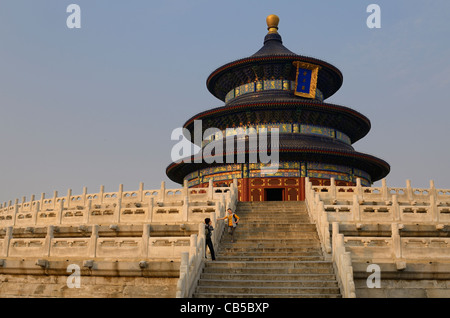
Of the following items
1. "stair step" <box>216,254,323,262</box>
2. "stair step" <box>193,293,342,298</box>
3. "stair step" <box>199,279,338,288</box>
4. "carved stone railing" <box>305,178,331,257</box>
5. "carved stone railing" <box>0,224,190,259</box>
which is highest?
"carved stone railing" <box>305,178,331,257</box>

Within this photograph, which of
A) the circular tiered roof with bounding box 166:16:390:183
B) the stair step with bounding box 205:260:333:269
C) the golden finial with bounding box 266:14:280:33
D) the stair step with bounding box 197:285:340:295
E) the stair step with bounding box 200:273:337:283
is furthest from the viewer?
the golden finial with bounding box 266:14:280:33

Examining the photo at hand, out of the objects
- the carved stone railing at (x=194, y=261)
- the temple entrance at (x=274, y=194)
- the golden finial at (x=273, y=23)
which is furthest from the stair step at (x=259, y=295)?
the golden finial at (x=273, y=23)

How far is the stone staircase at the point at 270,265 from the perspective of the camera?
11.7m

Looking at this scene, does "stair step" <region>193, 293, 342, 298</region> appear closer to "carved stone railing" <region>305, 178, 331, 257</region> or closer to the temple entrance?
"carved stone railing" <region>305, 178, 331, 257</region>

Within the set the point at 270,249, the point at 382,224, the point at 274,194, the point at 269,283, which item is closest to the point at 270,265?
the point at 269,283

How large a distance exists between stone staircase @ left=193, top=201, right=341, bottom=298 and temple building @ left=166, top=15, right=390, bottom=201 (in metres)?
14.1

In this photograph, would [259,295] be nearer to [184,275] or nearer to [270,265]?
[184,275]

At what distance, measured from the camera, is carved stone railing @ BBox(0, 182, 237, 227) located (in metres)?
17.3

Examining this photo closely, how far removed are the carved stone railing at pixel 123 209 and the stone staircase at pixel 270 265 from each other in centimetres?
196

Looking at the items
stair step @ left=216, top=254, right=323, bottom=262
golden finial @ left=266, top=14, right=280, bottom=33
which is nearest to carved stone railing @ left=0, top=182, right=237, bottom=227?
stair step @ left=216, top=254, right=323, bottom=262

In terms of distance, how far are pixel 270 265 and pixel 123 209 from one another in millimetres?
6959
